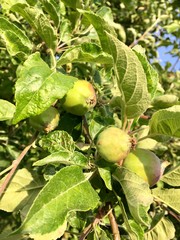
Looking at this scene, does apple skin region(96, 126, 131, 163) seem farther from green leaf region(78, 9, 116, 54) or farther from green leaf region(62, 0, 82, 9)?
green leaf region(62, 0, 82, 9)

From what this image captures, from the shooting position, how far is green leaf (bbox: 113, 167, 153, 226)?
3.12 ft

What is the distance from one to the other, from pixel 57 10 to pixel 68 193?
0.64 m

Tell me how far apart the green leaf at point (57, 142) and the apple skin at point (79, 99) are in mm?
85

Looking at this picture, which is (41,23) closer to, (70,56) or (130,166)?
(70,56)

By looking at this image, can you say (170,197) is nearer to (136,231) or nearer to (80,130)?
(136,231)

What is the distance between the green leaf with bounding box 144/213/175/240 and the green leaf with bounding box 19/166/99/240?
48 cm

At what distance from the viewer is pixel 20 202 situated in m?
1.18

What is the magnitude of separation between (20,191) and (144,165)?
0.38m

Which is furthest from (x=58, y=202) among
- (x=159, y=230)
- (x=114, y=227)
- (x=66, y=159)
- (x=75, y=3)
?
(x=75, y=3)

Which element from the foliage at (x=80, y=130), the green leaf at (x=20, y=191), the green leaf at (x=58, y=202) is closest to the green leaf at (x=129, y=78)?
the foliage at (x=80, y=130)

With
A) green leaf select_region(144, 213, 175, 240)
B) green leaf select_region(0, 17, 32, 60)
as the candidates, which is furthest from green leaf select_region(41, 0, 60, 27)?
green leaf select_region(144, 213, 175, 240)

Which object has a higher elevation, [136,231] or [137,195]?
[137,195]

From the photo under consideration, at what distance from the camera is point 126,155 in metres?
1.07

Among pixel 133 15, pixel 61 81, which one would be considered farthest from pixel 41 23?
pixel 133 15
